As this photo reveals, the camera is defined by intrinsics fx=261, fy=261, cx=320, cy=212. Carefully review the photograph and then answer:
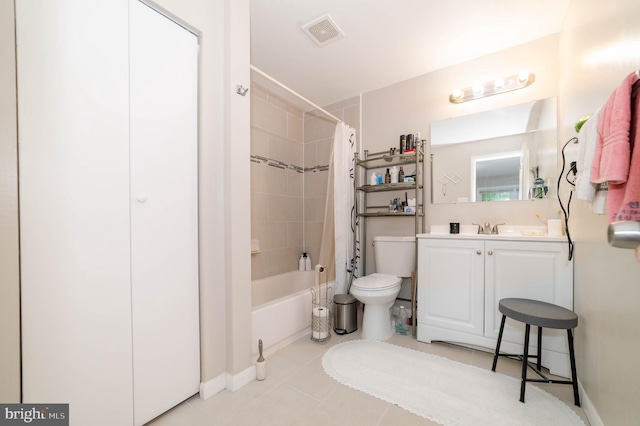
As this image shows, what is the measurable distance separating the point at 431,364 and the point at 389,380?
0.37 m

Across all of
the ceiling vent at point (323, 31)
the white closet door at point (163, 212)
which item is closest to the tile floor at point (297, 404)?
the white closet door at point (163, 212)

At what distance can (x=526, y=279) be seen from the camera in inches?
68.1

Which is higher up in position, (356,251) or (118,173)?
(118,173)

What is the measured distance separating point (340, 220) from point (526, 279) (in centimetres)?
145

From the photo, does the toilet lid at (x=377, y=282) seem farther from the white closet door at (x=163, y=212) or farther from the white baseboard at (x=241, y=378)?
the white closet door at (x=163, y=212)

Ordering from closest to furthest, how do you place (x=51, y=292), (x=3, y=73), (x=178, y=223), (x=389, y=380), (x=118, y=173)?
(x=3, y=73) → (x=51, y=292) → (x=118, y=173) → (x=178, y=223) → (x=389, y=380)

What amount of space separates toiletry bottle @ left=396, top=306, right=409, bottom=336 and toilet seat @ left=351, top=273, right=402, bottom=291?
1.12ft

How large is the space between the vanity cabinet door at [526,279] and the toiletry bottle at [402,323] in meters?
0.60

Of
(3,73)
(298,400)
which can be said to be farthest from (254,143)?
(298,400)

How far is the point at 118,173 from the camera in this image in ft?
3.76

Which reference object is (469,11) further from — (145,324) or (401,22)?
(145,324)

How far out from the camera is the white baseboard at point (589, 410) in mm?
1174

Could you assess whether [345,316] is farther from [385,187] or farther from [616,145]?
[616,145]

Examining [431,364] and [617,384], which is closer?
[617,384]
